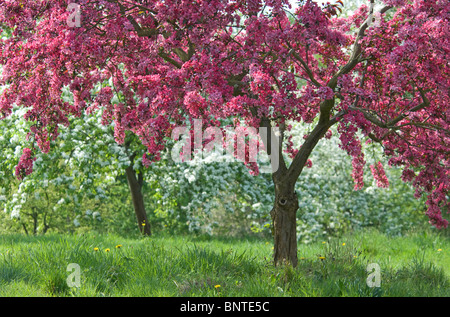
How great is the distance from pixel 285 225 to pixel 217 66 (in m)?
2.63

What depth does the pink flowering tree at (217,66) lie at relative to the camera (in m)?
5.82

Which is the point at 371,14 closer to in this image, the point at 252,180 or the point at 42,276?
the point at 42,276

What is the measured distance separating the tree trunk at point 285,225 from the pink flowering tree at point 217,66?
1cm

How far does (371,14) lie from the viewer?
23.2ft

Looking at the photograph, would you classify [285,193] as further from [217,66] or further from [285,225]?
[217,66]

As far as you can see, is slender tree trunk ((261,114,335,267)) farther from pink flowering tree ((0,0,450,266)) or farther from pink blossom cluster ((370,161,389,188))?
pink blossom cluster ((370,161,389,188))

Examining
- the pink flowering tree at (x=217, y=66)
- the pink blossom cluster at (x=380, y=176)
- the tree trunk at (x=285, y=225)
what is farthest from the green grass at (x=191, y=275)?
the pink blossom cluster at (x=380, y=176)

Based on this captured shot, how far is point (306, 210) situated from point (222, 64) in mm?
8762

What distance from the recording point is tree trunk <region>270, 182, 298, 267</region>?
713 cm

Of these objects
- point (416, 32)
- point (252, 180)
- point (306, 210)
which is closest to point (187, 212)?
point (252, 180)

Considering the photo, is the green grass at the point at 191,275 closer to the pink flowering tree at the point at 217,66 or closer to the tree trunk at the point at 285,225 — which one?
the tree trunk at the point at 285,225

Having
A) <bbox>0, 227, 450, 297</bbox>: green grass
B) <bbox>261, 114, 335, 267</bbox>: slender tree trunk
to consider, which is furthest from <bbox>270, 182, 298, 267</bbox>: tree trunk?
<bbox>0, 227, 450, 297</bbox>: green grass

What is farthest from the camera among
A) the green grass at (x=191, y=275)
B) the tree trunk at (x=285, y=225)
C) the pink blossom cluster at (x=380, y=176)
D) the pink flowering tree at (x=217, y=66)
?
the pink blossom cluster at (x=380, y=176)
